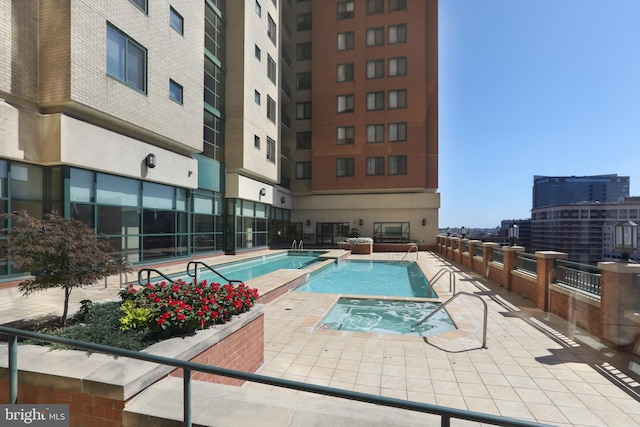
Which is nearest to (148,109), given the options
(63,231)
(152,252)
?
(152,252)

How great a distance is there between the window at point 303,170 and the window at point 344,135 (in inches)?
173

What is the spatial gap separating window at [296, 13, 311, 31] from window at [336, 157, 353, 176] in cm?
1574

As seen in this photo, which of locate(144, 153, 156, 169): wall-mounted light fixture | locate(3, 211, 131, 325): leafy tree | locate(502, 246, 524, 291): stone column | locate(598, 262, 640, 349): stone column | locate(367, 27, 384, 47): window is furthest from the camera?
locate(367, 27, 384, 47): window

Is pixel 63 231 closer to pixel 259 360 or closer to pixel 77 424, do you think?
pixel 77 424

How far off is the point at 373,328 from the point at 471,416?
20.3ft

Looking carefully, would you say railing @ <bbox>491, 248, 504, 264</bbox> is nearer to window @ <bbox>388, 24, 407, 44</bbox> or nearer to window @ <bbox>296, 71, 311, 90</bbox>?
window @ <bbox>388, 24, 407, 44</bbox>

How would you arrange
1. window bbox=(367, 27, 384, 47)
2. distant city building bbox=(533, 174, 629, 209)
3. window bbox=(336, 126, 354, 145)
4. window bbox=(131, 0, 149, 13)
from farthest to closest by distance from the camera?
distant city building bbox=(533, 174, 629, 209), window bbox=(336, 126, 354, 145), window bbox=(367, 27, 384, 47), window bbox=(131, 0, 149, 13)

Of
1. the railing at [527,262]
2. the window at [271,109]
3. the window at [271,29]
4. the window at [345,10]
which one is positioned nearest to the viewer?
the railing at [527,262]

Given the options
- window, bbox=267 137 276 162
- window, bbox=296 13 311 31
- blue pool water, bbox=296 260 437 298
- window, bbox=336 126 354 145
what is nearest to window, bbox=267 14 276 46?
window, bbox=267 137 276 162

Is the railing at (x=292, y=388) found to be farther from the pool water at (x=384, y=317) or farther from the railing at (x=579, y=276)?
the railing at (x=579, y=276)

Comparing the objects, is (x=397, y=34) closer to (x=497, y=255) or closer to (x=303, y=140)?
(x=303, y=140)

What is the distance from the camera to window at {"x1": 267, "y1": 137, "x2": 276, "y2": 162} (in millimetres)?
24508

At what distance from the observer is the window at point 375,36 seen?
99.3 feet

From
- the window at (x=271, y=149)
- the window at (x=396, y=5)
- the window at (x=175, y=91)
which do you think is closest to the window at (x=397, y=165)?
the window at (x=271, y=149)
